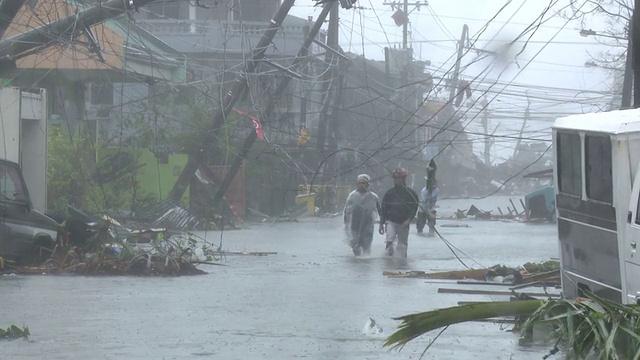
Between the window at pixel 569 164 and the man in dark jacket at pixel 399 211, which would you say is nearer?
the window at pixel 569 164

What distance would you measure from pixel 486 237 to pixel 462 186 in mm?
55180

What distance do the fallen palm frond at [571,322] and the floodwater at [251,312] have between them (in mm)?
4348

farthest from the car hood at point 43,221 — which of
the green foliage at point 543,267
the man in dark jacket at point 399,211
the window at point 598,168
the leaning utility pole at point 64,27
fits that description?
the window at point 598,168

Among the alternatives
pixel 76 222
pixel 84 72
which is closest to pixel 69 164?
pixel 84 72

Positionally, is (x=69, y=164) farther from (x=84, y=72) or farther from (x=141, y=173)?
(x=141, y=173)

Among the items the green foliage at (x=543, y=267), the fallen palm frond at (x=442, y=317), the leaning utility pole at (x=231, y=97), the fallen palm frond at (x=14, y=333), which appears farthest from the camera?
the leaning utility pole at (x=231, y=97)

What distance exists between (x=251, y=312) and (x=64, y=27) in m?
5.94

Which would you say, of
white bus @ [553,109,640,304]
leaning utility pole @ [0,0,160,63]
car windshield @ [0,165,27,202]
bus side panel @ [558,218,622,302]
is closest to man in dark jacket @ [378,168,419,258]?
car windshield @ [0,165,27,202]

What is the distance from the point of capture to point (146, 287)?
16031 mm

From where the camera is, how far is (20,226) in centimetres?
1839

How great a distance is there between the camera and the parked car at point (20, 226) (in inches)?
716

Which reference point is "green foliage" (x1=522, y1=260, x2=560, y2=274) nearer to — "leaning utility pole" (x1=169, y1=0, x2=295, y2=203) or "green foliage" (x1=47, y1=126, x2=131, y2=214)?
"leaning utility pole" (x1=169, y1=0, x2=295, y2=203)

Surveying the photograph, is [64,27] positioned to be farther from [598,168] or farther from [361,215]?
[598,168]

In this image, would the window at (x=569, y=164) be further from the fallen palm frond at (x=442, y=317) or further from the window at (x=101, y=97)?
the window at (x=101, y=97)
